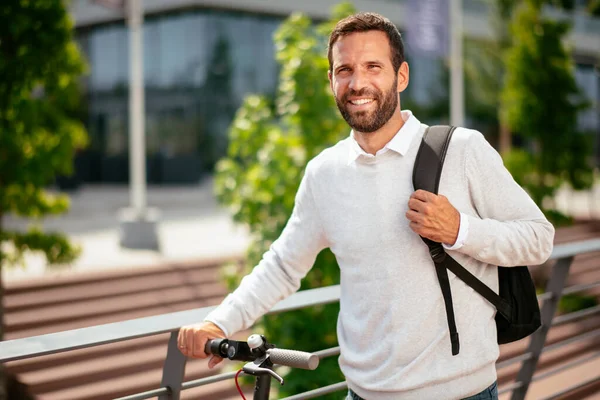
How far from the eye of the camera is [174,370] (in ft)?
7.79

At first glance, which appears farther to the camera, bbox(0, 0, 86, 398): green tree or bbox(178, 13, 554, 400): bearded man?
bbox(0, 0, 86, 398): green tree

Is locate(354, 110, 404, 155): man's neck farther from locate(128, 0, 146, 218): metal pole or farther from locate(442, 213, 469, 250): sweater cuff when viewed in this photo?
locate(128, 0, 146, 218): metal pole

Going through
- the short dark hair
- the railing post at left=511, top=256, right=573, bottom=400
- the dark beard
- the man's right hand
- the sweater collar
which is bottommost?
the railing post at left=511, top=256, right=573, bottom=400

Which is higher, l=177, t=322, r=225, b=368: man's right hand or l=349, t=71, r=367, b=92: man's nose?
l=349, t=71, r=367, b=92: man's nose

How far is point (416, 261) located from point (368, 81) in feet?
1.71

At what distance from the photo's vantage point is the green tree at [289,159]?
5875 mm

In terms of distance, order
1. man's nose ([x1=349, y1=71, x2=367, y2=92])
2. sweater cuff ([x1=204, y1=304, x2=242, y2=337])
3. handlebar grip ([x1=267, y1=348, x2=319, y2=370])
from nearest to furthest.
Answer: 1. handlebar grip ([x1=267, y1=348, x2=319, y2=370])
2. man's nose ([x1=349, y1=71, x2=367, y2=92])
3. sweater cuff ([x1=204, y1=304, x2=242, y2=337])

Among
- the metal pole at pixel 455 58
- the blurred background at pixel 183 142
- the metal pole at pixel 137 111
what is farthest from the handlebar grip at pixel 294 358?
the metal pole at pixel 455 58

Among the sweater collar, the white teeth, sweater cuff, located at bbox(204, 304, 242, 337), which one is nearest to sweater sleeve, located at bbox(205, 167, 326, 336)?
sweater cuff, located at bbox(204, 304, 242, 337)

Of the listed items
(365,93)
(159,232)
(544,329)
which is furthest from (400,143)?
(159,232)

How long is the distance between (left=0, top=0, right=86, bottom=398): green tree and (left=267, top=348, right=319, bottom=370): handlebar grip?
5.05m

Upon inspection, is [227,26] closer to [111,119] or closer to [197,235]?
[111,119]

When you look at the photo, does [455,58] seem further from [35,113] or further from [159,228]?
[35,113]

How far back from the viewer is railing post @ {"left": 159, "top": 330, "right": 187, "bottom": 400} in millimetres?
2367
